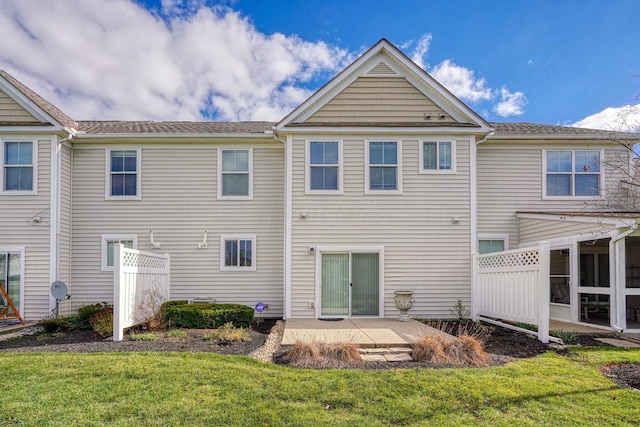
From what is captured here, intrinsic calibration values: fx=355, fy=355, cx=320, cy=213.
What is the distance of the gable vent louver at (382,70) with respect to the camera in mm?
10555

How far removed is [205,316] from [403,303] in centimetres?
518

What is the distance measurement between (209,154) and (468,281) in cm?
877

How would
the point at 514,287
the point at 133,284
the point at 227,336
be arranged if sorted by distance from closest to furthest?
the point at 227,336
the point at 133,284
the point at 514,287

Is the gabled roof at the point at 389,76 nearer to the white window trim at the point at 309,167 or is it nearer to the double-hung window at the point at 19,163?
the white window trim at the point at 309,167

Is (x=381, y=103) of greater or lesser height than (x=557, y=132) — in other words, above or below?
above

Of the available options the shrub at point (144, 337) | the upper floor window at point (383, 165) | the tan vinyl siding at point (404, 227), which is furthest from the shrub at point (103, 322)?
the upper floor window at point (383, 165)

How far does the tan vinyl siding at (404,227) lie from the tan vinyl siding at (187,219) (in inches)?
48.7

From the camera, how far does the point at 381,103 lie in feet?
34.7

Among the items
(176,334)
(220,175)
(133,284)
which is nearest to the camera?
(176,334)

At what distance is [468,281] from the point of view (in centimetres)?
1028

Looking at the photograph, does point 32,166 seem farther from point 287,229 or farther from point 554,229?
point 554,229

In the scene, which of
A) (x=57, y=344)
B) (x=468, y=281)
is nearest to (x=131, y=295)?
(x=57, y=344)

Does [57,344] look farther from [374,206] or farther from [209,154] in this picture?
[374,206]

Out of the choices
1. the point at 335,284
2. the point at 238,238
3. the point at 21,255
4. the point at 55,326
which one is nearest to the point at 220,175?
the point at 238,238
